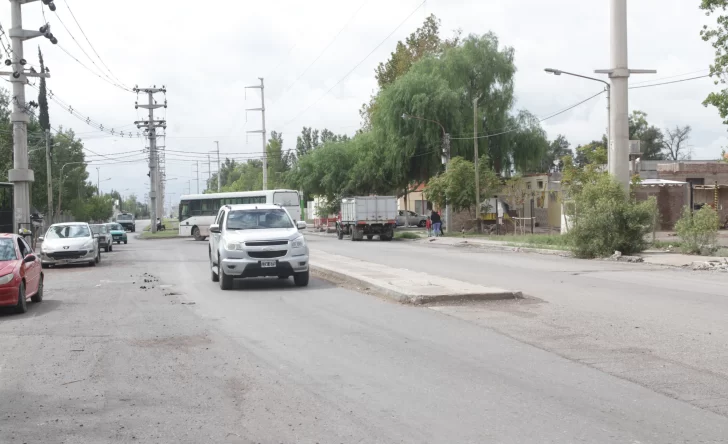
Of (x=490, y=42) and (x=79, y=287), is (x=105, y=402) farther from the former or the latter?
(x=490, y=42)

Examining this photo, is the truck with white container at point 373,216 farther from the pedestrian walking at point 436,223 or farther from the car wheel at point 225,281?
the car wheel at point 225,281

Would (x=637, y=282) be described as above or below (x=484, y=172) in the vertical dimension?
below

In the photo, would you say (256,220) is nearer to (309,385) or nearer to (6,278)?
(6,278)

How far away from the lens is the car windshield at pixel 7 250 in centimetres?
1376

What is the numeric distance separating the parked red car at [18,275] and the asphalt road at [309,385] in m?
0.65

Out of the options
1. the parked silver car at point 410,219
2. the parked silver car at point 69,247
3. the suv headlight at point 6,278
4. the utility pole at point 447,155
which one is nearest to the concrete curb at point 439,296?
the suv headlight at point 6,278

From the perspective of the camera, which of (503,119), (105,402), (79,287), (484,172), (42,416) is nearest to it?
(42,416)

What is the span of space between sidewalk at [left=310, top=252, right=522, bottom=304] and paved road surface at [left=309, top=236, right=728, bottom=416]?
62cm

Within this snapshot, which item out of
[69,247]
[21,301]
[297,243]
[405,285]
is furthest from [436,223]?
[21,301]

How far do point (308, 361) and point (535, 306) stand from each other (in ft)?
18.4

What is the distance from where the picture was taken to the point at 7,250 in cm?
1398

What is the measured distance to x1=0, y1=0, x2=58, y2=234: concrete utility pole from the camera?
29453mm

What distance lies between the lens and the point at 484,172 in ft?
152

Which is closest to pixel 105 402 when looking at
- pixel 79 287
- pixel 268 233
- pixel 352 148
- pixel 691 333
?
pixel 691 333
